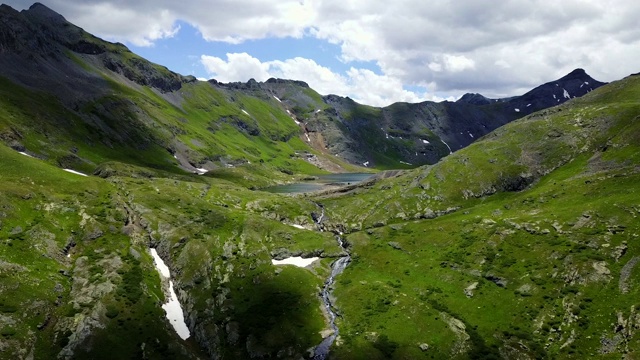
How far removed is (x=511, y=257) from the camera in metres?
79.6

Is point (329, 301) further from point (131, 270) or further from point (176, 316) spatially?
point (131, 270)

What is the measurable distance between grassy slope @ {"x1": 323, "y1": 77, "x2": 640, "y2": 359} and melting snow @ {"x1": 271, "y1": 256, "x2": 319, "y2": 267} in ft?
31.9

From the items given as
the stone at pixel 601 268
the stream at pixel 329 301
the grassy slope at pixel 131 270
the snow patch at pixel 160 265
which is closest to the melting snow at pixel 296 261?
the grassy slope at pixel 131 270

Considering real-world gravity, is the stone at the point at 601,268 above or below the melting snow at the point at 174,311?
above

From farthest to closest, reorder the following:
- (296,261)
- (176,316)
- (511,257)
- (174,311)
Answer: (296,261) → (511,257) → (174,311) → (176,316)

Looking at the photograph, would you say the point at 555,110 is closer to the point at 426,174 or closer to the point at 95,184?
the point at 426,174

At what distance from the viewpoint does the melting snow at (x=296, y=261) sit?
91312 mm

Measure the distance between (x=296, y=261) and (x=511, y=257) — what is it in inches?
1788

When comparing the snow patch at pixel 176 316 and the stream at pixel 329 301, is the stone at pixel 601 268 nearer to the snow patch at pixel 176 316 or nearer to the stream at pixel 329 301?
the stream at pixel 329 301

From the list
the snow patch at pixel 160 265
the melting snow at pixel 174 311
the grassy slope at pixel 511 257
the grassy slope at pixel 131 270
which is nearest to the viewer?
the grassy slope at pixel 511 257

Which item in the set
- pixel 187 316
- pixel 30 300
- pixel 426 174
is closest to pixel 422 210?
pixel 426 174

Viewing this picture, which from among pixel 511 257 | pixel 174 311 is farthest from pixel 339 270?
pixel 511 257

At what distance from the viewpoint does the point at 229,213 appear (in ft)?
362

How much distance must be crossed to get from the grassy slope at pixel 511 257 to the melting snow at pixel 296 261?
383 inches
